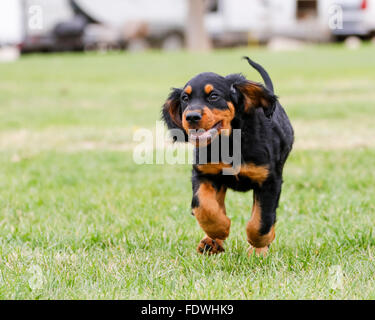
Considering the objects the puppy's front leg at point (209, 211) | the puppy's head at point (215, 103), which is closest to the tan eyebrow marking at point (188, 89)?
the puppy's head at point (215, 103)

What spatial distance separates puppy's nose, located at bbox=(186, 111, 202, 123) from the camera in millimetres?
3436

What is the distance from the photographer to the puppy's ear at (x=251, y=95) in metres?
3.67

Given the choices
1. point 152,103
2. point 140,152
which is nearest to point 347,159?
point 140,152

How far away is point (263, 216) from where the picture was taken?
3.67 metres

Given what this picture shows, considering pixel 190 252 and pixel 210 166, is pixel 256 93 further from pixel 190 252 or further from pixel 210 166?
pixel 190 252

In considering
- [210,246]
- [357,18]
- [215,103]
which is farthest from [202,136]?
[357,18]

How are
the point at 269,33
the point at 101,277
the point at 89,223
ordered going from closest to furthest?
the point at 101,277 → the point at 89,223 → the point at 269,33

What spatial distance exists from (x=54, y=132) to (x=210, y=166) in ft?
21.2

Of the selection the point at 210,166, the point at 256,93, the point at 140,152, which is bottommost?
the point at 140,152

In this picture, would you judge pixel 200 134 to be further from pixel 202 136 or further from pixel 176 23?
pixel 176 23

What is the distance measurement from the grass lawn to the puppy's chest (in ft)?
1.54

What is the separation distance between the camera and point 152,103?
42.9ft

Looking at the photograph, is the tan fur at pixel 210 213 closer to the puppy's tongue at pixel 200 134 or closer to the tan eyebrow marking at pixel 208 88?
the puppy's tongue at pixel 200 134

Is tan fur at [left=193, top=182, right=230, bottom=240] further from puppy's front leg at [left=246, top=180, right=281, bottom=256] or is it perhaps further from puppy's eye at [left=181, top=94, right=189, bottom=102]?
puppy's eye at [left=181, top=94, right=189, bottom=102]
